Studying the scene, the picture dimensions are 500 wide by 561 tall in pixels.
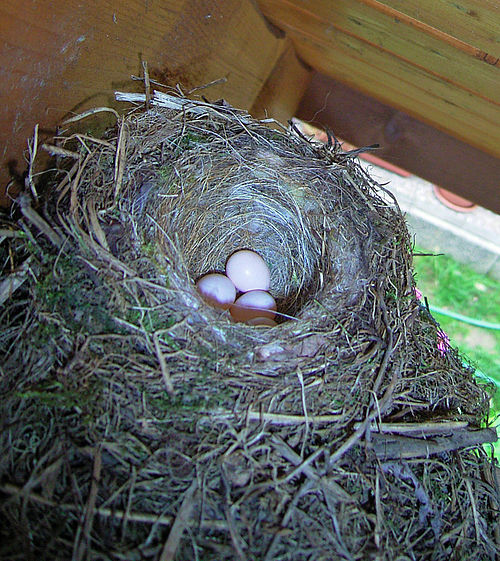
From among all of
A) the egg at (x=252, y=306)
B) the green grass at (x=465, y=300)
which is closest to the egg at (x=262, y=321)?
the egg at (x=252, y=306)

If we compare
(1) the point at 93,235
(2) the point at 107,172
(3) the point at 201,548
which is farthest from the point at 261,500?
(2) the point at 107,172

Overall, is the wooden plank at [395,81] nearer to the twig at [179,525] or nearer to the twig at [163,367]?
the twig at [163,367]

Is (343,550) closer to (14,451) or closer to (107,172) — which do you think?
(14,451)

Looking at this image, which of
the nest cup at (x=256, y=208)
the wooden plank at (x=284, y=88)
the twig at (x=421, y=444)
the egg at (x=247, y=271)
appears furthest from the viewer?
the wooden plank at (x=284, y=88)

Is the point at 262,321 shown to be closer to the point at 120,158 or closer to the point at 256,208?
the point at 256,208

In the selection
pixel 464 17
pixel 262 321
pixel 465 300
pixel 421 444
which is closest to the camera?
pixel 464 17

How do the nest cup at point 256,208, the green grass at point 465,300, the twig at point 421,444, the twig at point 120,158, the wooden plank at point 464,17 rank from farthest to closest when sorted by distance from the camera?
1. the green grass at point 465,300
2. the nest cup at point 256,208
3. the twig at point 120,158
4. the twig at point 421,444
5. the wooden plank at point 464,17

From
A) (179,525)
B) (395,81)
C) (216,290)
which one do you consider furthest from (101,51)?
(179,525)
